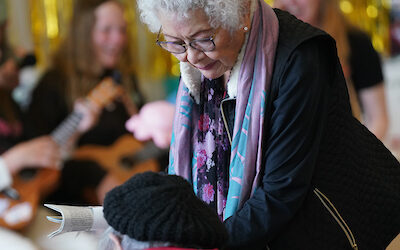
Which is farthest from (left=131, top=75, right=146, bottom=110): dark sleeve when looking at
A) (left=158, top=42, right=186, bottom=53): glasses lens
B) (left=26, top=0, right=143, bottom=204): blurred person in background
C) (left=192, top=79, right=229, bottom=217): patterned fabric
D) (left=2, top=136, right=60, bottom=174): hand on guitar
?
(left=158, top=42, right=186, bottom=53): glasses lens

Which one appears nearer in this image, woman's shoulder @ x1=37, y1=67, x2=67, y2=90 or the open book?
the open book

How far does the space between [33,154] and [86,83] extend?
50 centimetres

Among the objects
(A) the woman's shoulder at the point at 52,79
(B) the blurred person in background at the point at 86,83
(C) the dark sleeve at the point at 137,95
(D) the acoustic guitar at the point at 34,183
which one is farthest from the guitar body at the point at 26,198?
(C) the dark sleeve at the point at 137,95

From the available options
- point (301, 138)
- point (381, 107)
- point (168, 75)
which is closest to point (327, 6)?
point (381, 107)

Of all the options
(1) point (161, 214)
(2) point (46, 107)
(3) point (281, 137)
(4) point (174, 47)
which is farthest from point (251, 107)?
(2) point (46, 107)

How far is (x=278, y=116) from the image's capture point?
4.46ft

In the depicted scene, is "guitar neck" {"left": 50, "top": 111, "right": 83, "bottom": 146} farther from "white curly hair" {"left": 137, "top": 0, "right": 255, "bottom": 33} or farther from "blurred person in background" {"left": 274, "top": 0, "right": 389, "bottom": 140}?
"white curly hair" {"left": 137, "top": 0, "right": 255, "bottom": 33}

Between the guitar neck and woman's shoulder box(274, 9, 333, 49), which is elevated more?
woman's shoulder box(274, 9, 333, 49)

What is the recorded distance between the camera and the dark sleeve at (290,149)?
4.38 ft

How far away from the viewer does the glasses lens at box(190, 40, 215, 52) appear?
4.51 ft

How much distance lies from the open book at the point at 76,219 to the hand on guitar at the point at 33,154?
2015 millimetres

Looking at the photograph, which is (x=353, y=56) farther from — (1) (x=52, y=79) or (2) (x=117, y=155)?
(1) (x=52, y=79)

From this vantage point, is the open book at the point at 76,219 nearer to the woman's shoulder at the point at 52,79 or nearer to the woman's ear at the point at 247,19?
the woman's ear at the point at 247,19

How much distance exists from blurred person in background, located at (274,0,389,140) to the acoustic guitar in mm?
1163
